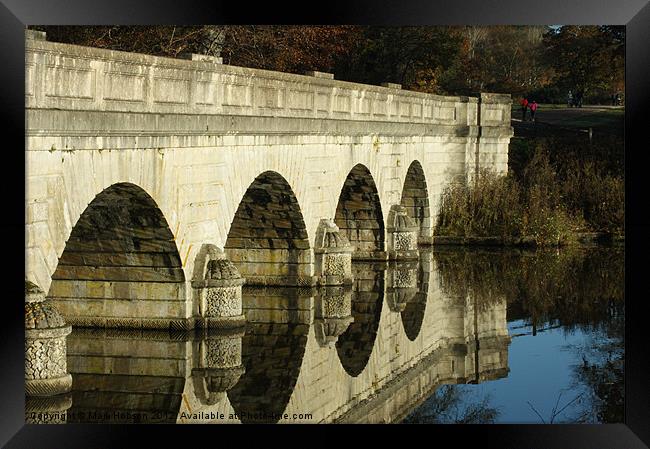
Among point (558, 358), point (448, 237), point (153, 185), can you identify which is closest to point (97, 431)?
point (153, 185)

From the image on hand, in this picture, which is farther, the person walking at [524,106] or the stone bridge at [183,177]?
the person walking at [524,106]

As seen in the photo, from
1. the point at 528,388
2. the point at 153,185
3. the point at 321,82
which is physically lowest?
the point at 528,388

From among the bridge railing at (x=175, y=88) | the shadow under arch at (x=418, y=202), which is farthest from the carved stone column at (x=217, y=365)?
the shadow under arch at (x=418, y=202)

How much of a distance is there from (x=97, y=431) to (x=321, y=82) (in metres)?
13.5

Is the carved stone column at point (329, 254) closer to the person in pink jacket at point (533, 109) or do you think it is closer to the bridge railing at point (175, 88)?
the bridge railing at point (175, 88)

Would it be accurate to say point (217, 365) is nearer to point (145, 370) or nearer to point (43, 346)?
point (145, 370)

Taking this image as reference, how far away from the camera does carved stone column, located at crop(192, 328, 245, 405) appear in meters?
17.2

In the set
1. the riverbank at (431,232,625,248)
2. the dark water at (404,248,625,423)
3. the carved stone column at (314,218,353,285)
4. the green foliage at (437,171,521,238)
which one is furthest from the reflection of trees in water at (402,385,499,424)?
the green foliage at (437,171,521,238)

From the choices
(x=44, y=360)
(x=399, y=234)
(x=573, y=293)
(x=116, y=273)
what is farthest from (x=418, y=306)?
(x=44, y=360)

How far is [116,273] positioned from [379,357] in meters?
4.09

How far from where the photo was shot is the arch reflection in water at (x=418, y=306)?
2384 cm

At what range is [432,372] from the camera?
68.3 ft

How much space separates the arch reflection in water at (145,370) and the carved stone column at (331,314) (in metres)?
2.54
